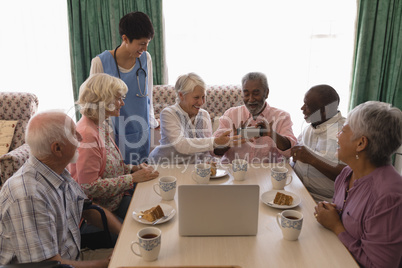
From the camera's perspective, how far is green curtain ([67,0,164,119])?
3.57 m

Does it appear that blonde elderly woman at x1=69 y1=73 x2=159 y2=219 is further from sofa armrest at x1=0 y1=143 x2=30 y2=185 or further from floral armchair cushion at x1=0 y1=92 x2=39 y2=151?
floral armchair cushion at x1=0 y1=92 x2=39 y2=151

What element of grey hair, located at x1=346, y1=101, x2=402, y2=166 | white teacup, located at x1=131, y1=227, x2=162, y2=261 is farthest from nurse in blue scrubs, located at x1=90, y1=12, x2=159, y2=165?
grey hair, located at x1=346, y1=101, x2=402, y2=166

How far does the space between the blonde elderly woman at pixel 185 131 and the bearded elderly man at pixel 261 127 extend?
14 cm

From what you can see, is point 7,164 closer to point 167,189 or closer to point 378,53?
point 167,189

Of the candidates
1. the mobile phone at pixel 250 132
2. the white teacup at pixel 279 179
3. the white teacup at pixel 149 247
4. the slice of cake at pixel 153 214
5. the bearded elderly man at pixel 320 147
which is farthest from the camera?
the mobile phone at pixel 250 132

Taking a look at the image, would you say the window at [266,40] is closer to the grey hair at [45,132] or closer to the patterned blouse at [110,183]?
the patterned blouse at [110,183]

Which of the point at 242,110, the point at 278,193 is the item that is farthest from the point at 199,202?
the point at 242,110

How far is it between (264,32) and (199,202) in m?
3.06

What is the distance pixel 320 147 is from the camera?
6.63 feet

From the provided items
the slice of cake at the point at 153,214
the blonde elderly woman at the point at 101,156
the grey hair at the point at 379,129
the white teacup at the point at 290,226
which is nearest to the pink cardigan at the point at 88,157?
the blonde elderly woman at the point at 101,156

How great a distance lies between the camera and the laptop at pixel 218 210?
1.19m

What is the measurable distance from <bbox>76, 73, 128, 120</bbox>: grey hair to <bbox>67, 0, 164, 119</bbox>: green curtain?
1.92 m

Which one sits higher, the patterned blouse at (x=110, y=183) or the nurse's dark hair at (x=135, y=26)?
the nurse's dark hair at (x=135, y=26)

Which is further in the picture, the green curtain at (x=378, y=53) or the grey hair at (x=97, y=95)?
the green curtain at (x=378, y=53)
